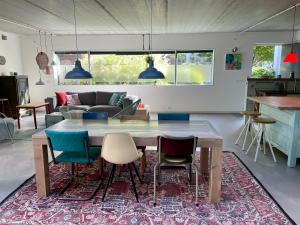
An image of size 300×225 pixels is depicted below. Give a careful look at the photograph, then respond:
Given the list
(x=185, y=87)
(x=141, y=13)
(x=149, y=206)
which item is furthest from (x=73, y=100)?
(x=149, y=206)

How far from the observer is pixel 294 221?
2.33 m

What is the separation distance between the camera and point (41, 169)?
2766 mm

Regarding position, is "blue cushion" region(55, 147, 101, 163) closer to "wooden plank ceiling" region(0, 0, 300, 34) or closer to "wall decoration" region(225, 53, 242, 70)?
"wooden plank ceiling" region(0, 0, 300, 34)

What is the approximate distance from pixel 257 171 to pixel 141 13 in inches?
146

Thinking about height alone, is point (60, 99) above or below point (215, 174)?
above

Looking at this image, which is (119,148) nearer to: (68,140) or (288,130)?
(68,140)

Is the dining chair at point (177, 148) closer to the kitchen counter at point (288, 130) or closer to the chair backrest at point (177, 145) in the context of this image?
the chair backrest at point (177, 145)

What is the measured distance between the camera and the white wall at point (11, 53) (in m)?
7.21

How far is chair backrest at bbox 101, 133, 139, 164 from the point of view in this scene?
2.51 meters

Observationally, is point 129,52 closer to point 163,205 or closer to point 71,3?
point 71,3

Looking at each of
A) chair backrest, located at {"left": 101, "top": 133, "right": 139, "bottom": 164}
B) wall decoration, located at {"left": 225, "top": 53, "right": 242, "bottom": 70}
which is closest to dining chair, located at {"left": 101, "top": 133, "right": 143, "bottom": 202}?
chair backrest, located at {"left": 101, "top": 133, "right": 139, "bottom": 164}

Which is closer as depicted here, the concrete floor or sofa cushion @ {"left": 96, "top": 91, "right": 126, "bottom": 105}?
the concrete floor

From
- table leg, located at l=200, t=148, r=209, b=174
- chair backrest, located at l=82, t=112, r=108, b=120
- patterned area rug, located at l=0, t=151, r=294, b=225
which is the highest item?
chair backrest, located at l=82, t=112, r=108, b=120

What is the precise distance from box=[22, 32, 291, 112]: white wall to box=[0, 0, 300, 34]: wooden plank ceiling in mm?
1163
